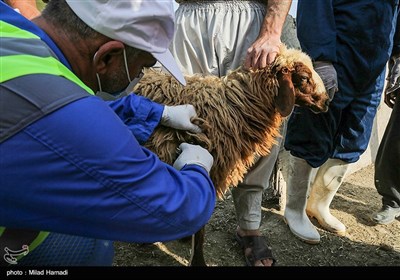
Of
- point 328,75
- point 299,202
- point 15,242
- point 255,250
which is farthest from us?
point 299,202

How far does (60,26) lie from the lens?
1.42 meters

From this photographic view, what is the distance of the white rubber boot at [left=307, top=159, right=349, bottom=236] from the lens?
147 inches

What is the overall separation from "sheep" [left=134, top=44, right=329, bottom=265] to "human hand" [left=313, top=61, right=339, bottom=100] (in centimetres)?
14

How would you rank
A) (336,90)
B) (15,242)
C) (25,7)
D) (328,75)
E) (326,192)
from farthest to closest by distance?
(326,192) → (336,90) → (328,75) → (25,7) → (15,242)

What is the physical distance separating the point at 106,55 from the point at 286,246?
2.67 m

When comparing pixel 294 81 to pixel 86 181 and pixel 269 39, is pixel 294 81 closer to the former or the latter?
pixel 269 39

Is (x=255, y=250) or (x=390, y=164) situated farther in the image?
(x=390, y=164)

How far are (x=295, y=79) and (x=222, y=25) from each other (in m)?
0.63

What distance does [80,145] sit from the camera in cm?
112

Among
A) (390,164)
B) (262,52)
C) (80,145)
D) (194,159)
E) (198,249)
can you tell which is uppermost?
(80,145)

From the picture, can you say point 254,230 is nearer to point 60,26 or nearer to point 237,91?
point 237,91

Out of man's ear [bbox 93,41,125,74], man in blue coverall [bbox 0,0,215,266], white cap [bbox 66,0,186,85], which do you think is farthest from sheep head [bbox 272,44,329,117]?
man's ear [bbox 93,41,125,74]

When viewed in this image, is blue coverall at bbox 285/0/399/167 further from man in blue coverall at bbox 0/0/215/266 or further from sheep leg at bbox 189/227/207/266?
man in blue coverall at bbox 0/0/215/266
